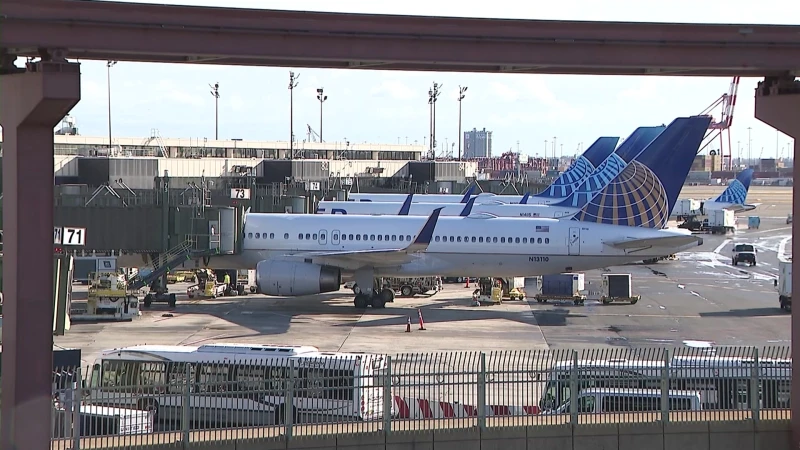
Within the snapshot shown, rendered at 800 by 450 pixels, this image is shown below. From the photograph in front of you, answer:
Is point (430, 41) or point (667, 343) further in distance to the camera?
point (667, 343)

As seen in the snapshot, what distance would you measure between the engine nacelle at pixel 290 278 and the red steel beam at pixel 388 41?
2384cm

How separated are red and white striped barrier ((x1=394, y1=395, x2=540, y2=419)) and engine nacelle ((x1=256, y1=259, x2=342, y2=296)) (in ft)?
70.4

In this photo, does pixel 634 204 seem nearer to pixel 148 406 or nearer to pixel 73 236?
pixel 73 236

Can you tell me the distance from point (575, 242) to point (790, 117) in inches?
973

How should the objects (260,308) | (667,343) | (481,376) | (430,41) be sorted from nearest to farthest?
(430,41)
(481,376)
(667,343)
(260,308)

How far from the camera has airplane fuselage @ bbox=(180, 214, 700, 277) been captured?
135 ft

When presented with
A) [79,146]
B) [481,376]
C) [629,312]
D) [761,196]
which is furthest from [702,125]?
[761,196]

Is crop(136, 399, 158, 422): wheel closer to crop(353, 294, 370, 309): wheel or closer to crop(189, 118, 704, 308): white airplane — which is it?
crop(189, 118, 704, 308): white airplane

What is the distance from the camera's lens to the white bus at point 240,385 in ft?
52.5

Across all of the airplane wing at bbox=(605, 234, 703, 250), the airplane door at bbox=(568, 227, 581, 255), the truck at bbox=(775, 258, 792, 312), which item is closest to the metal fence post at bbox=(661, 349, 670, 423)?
the airplane wing at bbox=(605, 234, 703, 250)

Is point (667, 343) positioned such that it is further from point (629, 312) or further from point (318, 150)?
point (318, 150)

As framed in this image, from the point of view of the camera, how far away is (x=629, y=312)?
41.3m

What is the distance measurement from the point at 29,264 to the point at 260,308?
26826 millimetres

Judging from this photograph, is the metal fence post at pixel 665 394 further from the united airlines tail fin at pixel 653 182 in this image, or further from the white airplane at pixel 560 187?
the white airplane at pixel 560 187
